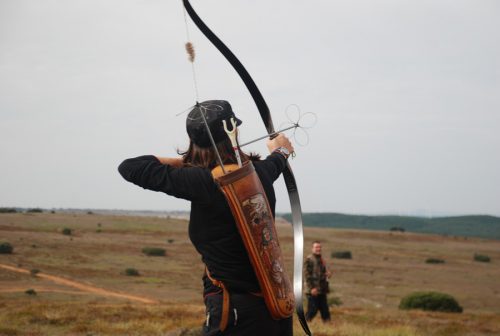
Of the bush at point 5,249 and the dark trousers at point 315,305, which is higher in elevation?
the dark trousers at point 315,305

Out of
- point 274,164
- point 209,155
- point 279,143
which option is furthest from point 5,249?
point 209,155

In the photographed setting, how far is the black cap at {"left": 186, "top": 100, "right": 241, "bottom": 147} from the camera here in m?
3.34

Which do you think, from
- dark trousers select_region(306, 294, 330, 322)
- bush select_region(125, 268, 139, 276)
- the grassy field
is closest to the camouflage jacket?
dark trousers select_region(306, 294, 330, 322)

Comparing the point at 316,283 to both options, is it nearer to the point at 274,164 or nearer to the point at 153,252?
the point at 274,164

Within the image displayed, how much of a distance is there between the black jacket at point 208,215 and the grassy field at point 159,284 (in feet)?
24.3

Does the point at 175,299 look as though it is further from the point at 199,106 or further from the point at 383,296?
the point at 199,106

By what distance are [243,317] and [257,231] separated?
46cm

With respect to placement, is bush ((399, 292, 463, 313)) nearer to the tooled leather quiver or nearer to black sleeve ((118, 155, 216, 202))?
the tooled leather quiver

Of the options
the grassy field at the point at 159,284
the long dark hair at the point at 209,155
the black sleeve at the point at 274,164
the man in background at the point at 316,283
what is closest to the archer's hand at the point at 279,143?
the black sleeve at the point at 274,164

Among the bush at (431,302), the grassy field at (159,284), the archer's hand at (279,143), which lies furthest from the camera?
the bush at (431,302)

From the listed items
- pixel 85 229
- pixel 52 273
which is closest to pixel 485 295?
pixel 52 273

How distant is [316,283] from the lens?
14.9 meters

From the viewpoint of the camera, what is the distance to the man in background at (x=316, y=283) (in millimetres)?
14891

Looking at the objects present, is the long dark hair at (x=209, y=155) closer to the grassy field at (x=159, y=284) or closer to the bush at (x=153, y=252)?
the grassy field at (x=159, y=284)
